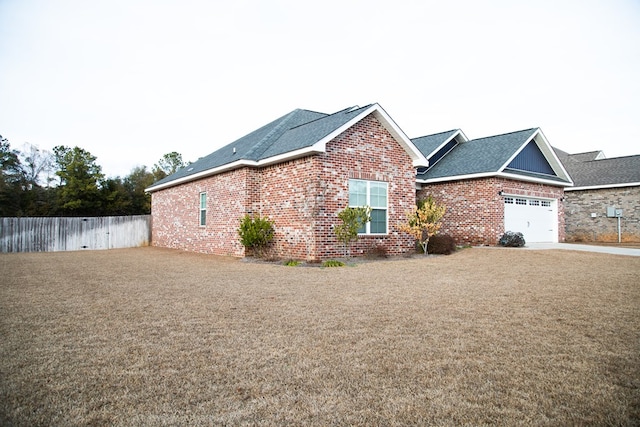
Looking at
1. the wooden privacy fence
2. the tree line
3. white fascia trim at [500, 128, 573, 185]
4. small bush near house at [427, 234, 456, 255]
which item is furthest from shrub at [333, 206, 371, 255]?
the tree line

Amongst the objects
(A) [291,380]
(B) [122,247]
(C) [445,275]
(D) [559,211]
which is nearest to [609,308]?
(C) [445,275]

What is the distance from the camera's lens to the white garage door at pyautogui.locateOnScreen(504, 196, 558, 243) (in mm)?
17500

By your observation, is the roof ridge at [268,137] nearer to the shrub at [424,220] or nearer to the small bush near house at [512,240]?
the shrub at [424,220]

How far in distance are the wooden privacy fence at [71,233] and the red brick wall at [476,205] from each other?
676 inches

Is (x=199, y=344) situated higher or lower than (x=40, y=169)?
lower

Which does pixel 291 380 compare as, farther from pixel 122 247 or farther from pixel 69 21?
pixel 122 247

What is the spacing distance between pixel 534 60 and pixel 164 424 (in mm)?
15781

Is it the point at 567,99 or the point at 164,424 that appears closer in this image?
the point at 164,424

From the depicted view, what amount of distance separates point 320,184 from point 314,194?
1.21ft

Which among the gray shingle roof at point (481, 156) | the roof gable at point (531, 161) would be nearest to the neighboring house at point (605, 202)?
the roof gable at point (531, 161)

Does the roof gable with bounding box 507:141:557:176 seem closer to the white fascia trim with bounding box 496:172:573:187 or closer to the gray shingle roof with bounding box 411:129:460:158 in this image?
the white fascia trim with bounding box 496:172:573:187

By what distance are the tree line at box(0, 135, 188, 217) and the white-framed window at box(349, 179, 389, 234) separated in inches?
1097

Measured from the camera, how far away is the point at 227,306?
6039mm

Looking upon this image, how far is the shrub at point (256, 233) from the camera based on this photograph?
42.2ft
